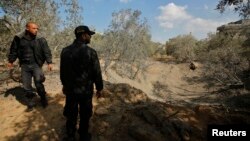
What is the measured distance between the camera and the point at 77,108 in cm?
623

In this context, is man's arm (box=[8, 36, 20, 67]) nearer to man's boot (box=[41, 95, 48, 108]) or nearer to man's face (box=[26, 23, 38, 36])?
man's face (box=[26, 23, 38, 36])

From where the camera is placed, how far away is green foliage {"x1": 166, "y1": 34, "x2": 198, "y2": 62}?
28784 mm

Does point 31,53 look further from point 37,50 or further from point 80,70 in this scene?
point 80,70

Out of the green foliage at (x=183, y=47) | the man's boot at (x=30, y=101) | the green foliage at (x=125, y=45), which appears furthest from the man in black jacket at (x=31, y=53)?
the green foliage at (x=183, y=47)

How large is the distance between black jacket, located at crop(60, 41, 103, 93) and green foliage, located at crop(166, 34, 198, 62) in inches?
864

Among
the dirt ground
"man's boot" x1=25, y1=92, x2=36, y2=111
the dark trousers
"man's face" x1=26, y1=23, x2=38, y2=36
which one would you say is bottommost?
the dirt ground

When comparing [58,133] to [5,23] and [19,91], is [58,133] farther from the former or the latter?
[5,23]

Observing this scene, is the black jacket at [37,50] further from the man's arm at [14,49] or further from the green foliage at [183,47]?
the green foliage at [183,47]

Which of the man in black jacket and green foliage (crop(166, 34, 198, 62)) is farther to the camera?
green foliage (crop(166, 34, 198, 62))

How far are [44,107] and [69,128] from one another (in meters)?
1.78

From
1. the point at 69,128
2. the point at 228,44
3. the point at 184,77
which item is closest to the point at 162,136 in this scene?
the point at 69,128

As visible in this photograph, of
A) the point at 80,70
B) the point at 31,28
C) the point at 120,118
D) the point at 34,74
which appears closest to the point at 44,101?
the point at 34,74

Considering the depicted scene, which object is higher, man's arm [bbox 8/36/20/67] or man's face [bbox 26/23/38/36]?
man's face [bbox 26/23/38/36]

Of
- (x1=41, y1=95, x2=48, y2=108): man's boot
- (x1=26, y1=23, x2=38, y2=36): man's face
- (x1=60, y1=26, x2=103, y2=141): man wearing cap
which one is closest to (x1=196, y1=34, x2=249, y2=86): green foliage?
(x1=41, y1=95, x2=48, y2=108): man's boot
